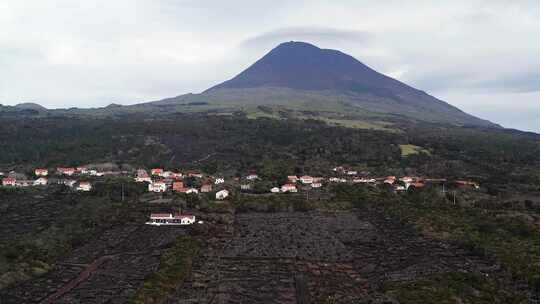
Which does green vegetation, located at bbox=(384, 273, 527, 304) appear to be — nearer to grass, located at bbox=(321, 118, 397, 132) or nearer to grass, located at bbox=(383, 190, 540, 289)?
grass, located at bbox=(383, 190, 540, 289)

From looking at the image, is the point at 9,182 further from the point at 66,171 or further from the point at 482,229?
the point at 482,229

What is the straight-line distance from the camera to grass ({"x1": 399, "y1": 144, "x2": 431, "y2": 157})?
79925mm

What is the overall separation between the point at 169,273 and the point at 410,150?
59152mm

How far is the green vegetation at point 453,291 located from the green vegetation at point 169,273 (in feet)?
33.6

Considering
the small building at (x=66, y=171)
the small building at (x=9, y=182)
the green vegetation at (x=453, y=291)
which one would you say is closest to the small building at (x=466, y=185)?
the green vegetation at (x=453, y=291)

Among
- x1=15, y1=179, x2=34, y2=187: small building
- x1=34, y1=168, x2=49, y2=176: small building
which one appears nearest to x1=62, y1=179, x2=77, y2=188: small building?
x1=15, y1=179, x2=34, y2=187: small building

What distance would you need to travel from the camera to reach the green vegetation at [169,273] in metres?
25.0

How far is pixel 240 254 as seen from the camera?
3459cm

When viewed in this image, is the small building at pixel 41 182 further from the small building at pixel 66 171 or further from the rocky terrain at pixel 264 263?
the rocky terrain at pixel 264 263

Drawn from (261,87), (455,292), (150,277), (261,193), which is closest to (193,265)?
(150,277)

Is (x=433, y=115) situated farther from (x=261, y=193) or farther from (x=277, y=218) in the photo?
(x=277, y=218)

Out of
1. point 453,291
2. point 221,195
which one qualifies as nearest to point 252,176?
point 221,195

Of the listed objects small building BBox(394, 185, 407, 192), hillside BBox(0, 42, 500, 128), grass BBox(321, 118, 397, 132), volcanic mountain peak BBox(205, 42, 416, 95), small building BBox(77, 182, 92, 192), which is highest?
volcanic mountain peak BBox(205, 42, 416, 95)

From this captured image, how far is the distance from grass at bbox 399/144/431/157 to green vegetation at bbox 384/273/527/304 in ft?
172
